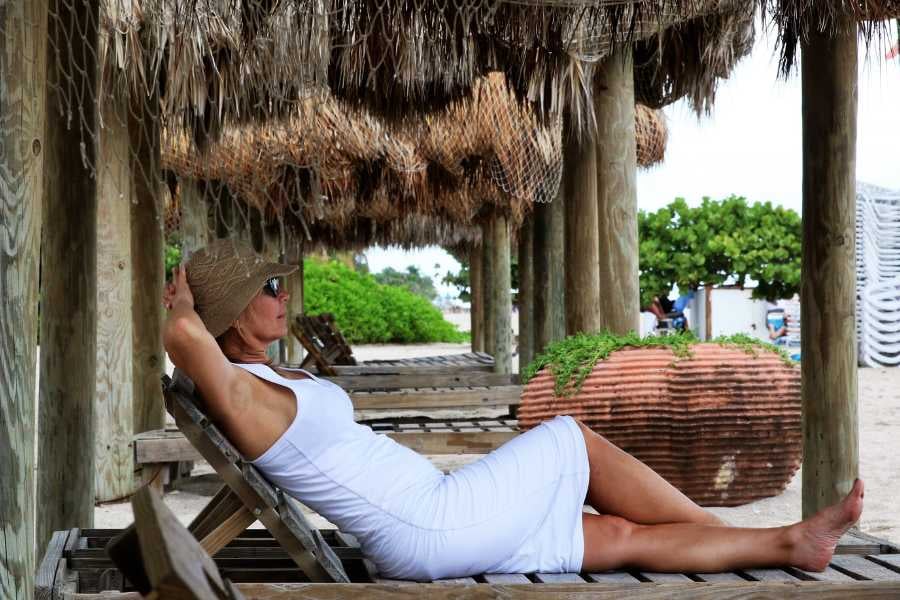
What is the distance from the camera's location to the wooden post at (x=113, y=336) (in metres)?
4.94

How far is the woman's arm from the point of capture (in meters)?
2.19

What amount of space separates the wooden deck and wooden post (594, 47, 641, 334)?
2.76 meters

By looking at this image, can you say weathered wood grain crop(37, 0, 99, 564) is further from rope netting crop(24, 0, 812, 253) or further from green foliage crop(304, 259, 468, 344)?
green foliage crop(304, 259, 468, 344)

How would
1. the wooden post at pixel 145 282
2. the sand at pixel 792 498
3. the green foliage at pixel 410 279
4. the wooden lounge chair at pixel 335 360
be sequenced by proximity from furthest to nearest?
the green foliage at pixel 410 279 < the wooden lounge chair at pixel 335 360 < the wooden post at pixel 145 282 < the sand at pixel 792 498

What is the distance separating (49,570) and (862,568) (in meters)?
1.76

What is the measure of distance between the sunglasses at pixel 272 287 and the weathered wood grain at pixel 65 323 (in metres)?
0.96

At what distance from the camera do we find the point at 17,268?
221 centimetres

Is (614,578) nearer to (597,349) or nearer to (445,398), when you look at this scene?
(597,349)

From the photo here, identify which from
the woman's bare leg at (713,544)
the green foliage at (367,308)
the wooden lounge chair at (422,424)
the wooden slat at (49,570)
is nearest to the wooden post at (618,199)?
the wooden lounge chair at (422,424)

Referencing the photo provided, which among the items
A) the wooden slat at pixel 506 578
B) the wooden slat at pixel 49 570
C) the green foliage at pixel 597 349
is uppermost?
the green foliage at pixel 597 349

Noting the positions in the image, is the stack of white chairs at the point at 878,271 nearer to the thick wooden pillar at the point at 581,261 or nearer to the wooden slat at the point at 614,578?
the thick wooden pillar at the point at 581,261

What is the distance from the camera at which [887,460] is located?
6652 millimetres

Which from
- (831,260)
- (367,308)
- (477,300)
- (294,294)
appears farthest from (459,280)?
(831,260)

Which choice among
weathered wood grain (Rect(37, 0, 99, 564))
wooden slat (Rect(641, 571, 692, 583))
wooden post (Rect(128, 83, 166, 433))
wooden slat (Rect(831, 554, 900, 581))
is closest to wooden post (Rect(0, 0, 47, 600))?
weathered wood grain (Rect(37, 0, 99, 564))
